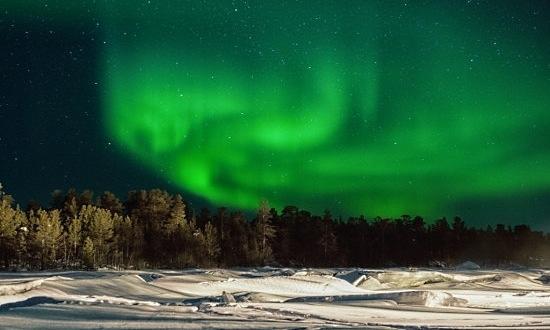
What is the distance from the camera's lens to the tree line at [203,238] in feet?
138

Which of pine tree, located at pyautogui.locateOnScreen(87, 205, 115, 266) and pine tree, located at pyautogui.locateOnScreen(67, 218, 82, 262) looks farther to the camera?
pine tree, located at pyautogui.locateOnScreen(87, 205, 115, 266)

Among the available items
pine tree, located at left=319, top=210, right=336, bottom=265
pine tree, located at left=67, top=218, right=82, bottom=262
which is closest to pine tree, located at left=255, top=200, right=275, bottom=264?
pine tree, located at left=319, top=210, right=336, bottom=265

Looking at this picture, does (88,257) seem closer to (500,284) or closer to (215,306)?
(500,284)

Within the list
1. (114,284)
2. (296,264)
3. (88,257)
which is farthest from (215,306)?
(296,264)

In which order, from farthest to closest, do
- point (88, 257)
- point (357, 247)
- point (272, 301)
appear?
1. point (357, 247)
2. point (88, 257)
3. point (272, 301)

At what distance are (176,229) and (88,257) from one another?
43.2 feet

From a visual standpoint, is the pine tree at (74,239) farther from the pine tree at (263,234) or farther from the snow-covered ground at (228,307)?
the snow-covered ground at (228,307)

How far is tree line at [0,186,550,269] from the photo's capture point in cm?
4203

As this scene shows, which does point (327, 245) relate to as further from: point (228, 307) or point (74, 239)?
point (228, 307)

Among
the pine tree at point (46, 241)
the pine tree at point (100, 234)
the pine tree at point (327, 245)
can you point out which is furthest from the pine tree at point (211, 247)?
the pine tree at point (327, 245)

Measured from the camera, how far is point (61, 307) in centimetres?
1071

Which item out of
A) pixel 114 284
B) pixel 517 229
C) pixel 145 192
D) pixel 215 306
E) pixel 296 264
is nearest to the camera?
pixel 215 306

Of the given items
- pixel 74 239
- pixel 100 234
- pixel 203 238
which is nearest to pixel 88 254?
pixel 74 239

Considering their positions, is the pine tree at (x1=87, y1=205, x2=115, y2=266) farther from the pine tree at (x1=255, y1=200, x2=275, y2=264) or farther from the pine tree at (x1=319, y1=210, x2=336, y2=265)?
the pine tree at (x1=319, y1=210, x2=336, y2=265)
